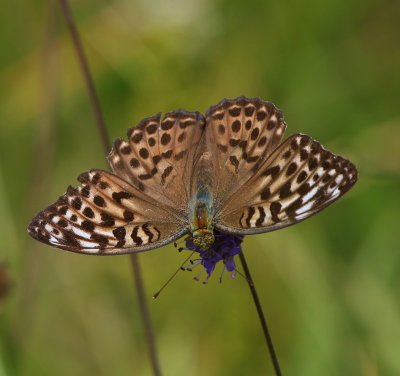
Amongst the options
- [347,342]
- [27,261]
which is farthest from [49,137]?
[347,342]

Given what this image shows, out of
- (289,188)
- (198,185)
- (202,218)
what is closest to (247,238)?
(198,185)

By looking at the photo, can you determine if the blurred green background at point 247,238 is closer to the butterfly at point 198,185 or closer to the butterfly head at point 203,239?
the butterfly at point 198,185

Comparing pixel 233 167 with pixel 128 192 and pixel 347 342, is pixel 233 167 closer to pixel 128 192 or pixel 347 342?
pixel 128 192

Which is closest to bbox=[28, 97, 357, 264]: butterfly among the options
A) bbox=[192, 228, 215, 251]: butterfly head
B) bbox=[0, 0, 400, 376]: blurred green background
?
bbox=[192, 228, 215, 251]: butterfly head

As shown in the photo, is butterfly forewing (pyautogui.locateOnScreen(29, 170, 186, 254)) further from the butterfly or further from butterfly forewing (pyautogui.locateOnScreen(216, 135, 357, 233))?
butterfly forewing (pyautogui.locateOnScreen(216, 135, 357, 233))

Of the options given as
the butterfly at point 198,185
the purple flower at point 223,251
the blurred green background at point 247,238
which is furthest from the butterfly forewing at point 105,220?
the blurred green background at point 247,238
